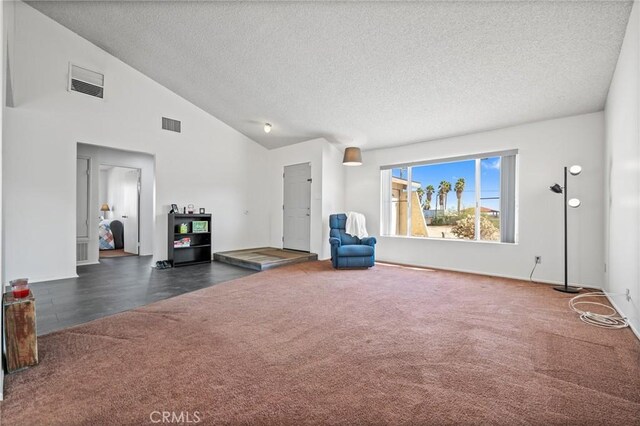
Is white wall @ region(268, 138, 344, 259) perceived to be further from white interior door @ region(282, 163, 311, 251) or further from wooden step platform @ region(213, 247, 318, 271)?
wooden step platform @ region(213, 247, 318, 271)

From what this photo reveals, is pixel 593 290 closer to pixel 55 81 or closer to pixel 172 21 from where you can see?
pixel 172 21

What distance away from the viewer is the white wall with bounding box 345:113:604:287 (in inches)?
157

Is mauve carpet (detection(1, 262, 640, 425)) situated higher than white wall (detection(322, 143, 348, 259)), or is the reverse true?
white wall (detection(322, 143, 348, 259))

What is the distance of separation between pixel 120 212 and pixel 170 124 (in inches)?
152

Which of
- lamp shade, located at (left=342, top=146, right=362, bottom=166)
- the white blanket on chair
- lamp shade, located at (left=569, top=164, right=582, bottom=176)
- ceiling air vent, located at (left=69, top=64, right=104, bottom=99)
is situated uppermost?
ceiling air vent, located at (left=69, top=64, right=104, bottom=99)

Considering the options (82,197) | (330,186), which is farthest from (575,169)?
(82,197)

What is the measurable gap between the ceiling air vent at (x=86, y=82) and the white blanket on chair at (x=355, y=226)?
16.0 feet

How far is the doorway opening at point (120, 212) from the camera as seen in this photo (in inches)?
283

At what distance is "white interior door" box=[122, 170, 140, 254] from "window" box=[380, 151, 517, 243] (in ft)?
20.0

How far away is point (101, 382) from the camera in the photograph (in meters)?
1.71

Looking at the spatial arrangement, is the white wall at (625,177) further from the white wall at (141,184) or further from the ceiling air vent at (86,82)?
the ceiling air vent at (86,82)

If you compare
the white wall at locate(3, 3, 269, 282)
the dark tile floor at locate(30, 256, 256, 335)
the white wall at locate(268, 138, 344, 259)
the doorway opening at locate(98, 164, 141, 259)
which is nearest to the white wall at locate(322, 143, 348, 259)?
the white wall at locate(268, 138, 344, 259)

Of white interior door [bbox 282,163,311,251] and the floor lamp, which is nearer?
the floor lamp

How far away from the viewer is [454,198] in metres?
5.45
